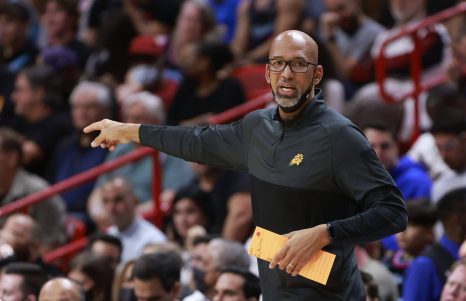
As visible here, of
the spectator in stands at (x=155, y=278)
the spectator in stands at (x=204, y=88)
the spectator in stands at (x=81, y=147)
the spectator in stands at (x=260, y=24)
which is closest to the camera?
the spectator in stands at (x=155, y=278)

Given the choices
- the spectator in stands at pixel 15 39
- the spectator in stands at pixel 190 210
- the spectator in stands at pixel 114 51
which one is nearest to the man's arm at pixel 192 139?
the spectator in stands at pixel 190 210

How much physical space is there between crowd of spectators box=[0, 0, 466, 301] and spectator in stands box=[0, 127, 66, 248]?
11 mm

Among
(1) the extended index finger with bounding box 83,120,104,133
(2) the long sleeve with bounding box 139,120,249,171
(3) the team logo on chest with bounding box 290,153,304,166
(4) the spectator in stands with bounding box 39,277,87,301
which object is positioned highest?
(1) the extended index finger with bounding box 83,120,104,133

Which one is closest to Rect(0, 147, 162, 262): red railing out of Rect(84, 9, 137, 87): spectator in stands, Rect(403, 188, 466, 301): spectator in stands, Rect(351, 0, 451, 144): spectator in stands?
Rect(351, 0, 451, 144): spectator in stands

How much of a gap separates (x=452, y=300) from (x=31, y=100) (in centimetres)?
493

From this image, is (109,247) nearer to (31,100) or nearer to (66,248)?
(66,248)

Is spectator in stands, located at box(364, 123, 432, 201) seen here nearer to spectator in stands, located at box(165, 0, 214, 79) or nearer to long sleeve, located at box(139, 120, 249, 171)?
spectator in stands, located at box(165, 0, 214, 79)

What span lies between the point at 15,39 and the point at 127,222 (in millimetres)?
3552

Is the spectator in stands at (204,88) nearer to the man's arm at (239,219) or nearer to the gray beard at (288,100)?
the man's arm at (239,219)

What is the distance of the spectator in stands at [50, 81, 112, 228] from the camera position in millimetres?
9672

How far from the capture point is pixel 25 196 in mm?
9305

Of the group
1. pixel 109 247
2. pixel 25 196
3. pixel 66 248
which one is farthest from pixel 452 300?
pixel 25 196

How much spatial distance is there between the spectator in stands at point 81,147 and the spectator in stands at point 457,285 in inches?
147

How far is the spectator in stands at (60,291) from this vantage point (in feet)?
21.5
